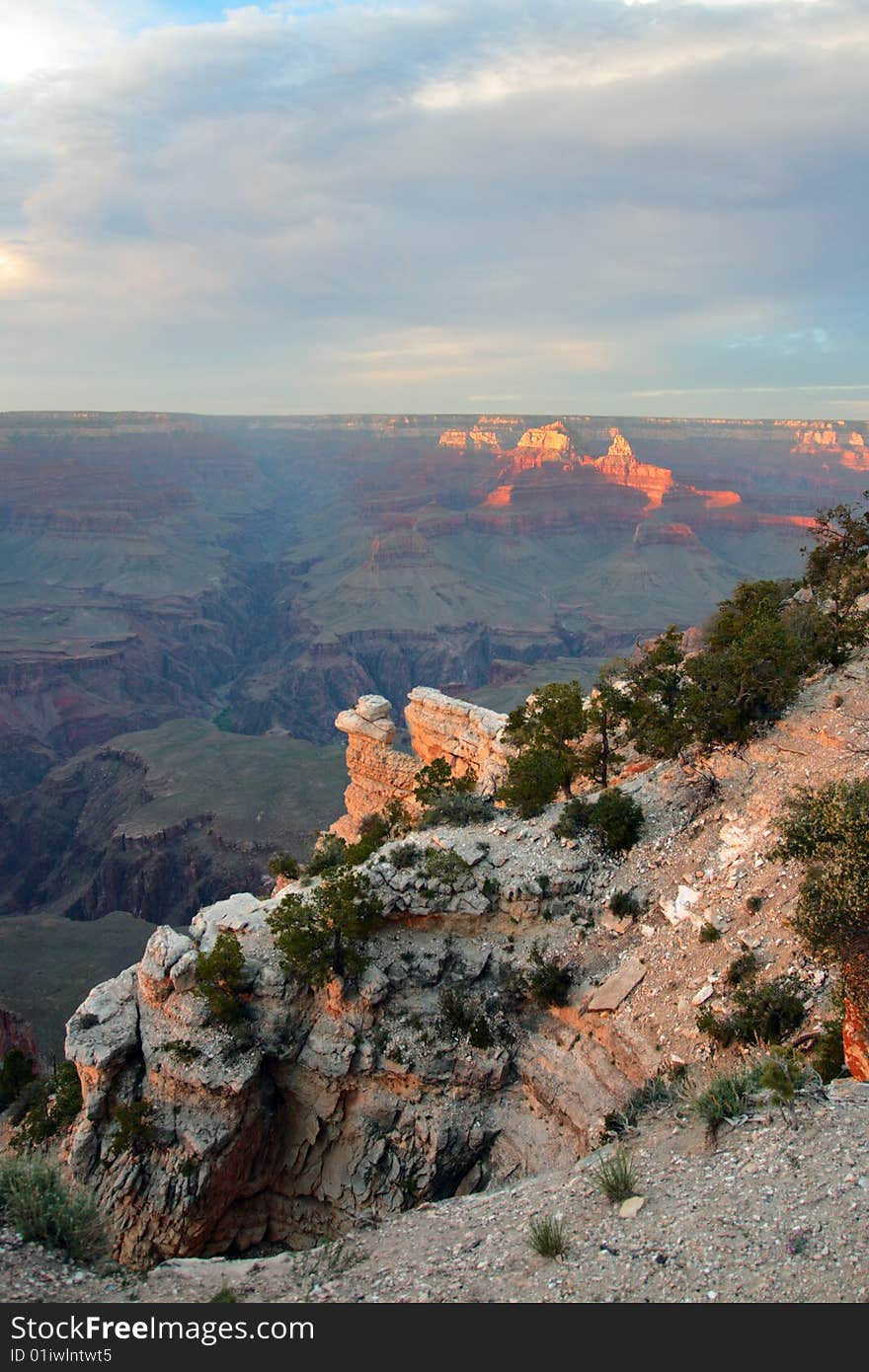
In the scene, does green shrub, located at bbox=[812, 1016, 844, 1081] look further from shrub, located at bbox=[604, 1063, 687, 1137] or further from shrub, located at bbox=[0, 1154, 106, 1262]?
shrub, located at bbox=[0, 1154, 106, 1262]

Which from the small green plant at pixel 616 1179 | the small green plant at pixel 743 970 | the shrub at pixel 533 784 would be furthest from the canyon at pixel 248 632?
the small green plant at pixel 616 1179

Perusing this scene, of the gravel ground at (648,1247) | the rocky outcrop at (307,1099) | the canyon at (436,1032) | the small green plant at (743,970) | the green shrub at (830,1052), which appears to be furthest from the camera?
the rocky outcrop at (307,1099)

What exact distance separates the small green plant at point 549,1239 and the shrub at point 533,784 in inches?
549

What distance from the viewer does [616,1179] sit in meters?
11.1

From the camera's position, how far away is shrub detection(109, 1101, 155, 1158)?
18.6 meters

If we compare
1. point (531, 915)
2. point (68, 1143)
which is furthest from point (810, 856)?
point (68, 1143)

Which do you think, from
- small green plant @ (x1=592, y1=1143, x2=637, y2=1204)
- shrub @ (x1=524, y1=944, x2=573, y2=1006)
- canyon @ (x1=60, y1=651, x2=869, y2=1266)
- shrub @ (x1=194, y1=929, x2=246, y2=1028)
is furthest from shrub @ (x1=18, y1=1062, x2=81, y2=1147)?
small green plant @ (x1=592, y1=1143, x2=637, y2=1204)

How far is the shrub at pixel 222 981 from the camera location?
1942cm

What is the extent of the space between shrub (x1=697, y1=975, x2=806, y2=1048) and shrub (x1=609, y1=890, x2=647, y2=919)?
371 cm

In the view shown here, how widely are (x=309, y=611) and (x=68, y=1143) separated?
134 m

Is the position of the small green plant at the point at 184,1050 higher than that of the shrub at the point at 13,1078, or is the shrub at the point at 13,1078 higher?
the small green plant at the point at 184,1050

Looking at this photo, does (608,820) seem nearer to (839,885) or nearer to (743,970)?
(743,970)

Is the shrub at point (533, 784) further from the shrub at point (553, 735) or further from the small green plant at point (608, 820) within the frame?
the small green plant at point (608, 820)

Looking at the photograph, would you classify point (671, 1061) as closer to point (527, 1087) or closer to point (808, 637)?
point (527, 1087)
